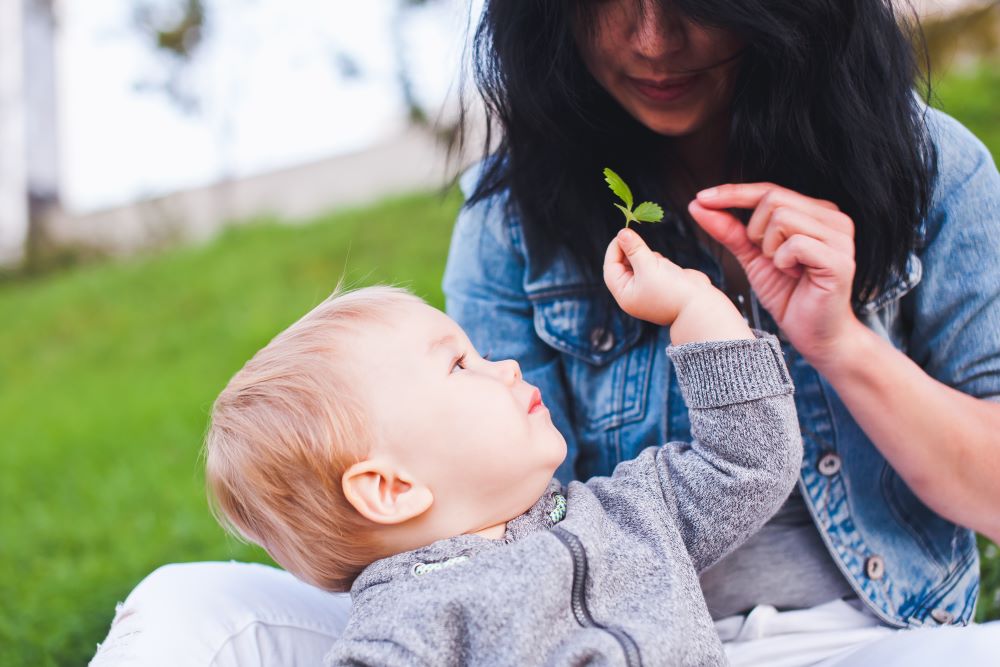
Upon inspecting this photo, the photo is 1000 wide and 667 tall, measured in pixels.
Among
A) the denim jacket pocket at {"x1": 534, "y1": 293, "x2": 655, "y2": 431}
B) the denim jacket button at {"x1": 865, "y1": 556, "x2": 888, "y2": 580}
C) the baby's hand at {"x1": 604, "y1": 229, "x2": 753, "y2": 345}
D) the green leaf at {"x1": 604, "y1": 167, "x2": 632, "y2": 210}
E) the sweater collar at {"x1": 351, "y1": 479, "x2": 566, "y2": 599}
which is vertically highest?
the green leaf at {"x1": 604, "y1": 167, "x2": 632, "y2": 210}

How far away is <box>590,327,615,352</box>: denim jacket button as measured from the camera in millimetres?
1725

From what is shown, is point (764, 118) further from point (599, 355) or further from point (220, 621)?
point (220, 621)

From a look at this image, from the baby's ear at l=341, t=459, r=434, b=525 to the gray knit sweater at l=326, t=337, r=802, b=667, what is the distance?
6 cm

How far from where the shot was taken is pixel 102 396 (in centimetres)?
562

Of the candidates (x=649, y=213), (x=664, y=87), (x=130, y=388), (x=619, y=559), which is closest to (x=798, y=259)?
(x=649, y=213)

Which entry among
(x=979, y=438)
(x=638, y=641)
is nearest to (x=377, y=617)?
(x=638, y=641)

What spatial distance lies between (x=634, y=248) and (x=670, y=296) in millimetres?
95

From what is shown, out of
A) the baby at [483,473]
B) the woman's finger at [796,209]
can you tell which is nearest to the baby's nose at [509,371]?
the baby at [483,473]

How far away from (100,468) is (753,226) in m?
3.87

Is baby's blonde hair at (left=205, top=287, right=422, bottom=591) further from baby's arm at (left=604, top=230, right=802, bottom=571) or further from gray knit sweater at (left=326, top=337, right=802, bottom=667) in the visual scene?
baby's arm at (left=604, top=230, right=802, bottom=571)

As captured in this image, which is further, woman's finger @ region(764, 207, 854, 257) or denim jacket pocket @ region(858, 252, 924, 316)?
denim jacket pocket @ region(858, 252, 924, 316)

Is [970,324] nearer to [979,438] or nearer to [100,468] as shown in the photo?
[979,438]

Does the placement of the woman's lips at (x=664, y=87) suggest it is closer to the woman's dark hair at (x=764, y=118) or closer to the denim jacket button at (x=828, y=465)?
the woman's dark hair at (x=764, y=118)

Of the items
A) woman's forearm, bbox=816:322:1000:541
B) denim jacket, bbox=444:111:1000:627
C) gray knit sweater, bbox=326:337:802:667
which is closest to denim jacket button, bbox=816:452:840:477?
denim jacket, bbox=444:111:1000:627
